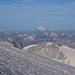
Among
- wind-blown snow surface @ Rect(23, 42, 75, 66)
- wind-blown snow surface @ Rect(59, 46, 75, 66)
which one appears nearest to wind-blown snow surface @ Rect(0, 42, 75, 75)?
wind-blown snow surface @ Rect(59, 46, 75, 66)

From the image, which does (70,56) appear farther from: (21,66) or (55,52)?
(21,66)

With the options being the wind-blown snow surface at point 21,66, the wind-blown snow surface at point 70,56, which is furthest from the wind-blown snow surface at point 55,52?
the wind-blown snow surface at point 21,66

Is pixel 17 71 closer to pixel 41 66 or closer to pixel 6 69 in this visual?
pixel 6 69

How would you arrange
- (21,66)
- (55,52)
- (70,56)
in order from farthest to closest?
(55,52) < (70,56) < (21,66)

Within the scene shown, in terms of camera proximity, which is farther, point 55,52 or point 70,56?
point 55,52

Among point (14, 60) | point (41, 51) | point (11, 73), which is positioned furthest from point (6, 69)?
point (41, 51)

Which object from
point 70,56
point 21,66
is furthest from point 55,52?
point 21,66

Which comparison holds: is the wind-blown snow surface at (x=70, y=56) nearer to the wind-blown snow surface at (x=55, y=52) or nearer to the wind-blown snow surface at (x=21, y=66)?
the wind-blown snow surface at (x=55, y=52)

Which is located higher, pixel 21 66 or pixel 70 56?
pixel 21 66

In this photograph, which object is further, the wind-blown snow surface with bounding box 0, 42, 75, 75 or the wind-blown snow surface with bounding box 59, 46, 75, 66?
the wind-blown snow surface with bounding box 59, 46, 75, 66

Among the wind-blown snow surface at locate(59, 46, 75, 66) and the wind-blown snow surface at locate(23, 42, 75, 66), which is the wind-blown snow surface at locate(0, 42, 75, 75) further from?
the wind-blown snow surface at locate(23, 42, 75, 66)

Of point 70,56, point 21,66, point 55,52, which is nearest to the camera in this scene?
point 21,66

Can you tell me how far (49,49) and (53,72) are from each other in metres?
10.5

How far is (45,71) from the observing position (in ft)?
19.5
